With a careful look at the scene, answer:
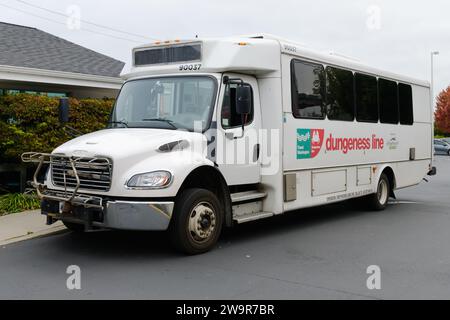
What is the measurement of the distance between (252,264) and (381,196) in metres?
5.85

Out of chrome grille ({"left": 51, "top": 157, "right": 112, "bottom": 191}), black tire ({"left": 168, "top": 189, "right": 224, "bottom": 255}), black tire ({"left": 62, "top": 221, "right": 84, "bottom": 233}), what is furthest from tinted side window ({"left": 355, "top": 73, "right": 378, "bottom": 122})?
chrome grille ({"left": 51, "top": 157, "right": 112, "bottom": 191})

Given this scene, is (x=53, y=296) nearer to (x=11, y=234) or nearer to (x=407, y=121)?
(x=11, y=234)

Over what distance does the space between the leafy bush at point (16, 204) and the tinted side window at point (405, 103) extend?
8.08m

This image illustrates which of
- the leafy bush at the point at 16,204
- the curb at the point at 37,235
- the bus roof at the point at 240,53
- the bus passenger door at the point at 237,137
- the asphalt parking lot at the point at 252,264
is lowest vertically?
the asphalt parking lot at the point at 252,264

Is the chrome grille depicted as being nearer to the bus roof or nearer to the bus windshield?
the bus windshield

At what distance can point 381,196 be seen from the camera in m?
11.6

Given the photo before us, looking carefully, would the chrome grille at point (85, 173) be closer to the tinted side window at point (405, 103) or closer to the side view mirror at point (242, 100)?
Result: the side view mirror at point (242, 100)

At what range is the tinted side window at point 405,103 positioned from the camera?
12.1 meters

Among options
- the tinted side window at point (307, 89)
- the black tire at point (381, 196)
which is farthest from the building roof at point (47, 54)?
the black tire at point (381, 196)

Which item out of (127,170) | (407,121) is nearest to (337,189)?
(407,121)

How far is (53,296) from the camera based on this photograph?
17.6 feet

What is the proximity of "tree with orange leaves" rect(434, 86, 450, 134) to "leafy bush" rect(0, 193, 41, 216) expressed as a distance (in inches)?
2305
